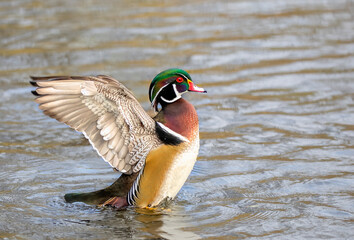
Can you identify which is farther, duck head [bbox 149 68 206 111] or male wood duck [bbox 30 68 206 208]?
duck head [bbox 149 68 206 111]

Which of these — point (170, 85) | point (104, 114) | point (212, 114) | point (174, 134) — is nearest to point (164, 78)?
point (170, 85)

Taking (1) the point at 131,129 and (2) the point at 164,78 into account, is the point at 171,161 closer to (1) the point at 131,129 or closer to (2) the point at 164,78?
(1) the point at 131,129

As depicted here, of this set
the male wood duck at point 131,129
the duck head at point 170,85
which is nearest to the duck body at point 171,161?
the male wood duck at point 131,129

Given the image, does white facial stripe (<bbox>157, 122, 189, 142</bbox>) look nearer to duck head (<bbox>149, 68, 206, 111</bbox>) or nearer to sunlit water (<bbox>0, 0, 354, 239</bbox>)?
duck head (<bbox>149, 68, 206, 111</bbox>)

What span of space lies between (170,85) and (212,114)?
2.60m

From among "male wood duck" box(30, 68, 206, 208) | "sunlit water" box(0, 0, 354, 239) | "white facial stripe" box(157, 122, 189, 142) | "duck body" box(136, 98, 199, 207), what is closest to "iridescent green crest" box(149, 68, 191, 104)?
"male wood duck" box(30, 68, 206, 208)

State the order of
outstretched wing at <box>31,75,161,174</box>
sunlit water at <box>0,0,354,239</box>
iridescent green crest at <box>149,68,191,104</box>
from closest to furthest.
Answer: outstretched wing at <box>31,75,161,174</box> < sunlit water at <box>0,0,354,239</box> < iridescent green crest at <box>149,68,191,104</box>

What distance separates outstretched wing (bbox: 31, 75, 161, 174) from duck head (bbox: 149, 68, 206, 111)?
28 centimetres

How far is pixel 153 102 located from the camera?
226 inches

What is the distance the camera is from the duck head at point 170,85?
18.5 feet

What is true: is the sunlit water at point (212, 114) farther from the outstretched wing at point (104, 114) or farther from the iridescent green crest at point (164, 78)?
the iridescent green crest at point (164, 78)

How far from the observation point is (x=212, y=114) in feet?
26.9

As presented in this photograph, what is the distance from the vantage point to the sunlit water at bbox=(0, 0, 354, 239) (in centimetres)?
547

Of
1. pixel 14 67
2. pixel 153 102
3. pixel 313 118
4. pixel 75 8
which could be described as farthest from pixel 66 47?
pixel 153 102
